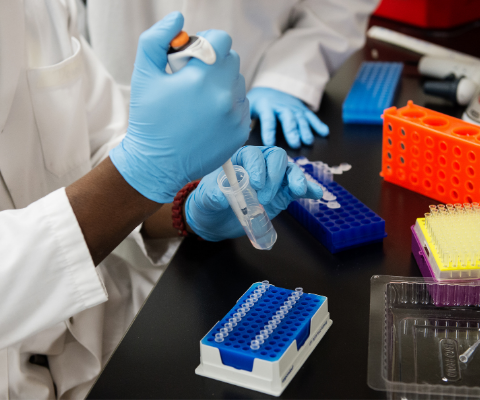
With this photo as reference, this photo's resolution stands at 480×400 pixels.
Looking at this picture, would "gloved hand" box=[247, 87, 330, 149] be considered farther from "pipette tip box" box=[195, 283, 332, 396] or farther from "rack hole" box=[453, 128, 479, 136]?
"pipette tip box" box=[195, 283, 332, 396]

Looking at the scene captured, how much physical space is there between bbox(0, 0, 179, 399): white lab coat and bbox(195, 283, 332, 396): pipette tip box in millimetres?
261

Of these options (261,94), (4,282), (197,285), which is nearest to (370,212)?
(197,285)

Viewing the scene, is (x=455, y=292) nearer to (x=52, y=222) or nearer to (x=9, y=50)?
(x=52, y=222)

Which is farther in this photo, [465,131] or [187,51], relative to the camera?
[465,131]

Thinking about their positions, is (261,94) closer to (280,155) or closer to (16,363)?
(280,155)

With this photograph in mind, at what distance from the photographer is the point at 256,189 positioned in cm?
104

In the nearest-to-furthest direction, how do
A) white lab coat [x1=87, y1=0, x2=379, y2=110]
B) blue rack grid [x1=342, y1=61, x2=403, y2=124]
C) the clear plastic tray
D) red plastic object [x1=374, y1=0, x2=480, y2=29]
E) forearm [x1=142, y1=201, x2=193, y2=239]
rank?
the clear plastic tray, forearm [x1=142, y1=201, x2=193, y2=239], blue rack grid [x1=342, y1=61, x2=403, y2=124], white lab coat [x1=87, y1=0, x2=379, y2=110], red plastic object [x1=374, y1=0, x2=480, y2=29]

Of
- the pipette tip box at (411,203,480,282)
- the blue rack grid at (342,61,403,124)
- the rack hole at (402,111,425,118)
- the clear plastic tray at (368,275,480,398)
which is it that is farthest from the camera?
the blue rack grid at (342,61,403,124)

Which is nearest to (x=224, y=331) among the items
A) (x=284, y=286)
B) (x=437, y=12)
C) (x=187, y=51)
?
(x=284, y=286)

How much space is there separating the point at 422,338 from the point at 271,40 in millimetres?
1508

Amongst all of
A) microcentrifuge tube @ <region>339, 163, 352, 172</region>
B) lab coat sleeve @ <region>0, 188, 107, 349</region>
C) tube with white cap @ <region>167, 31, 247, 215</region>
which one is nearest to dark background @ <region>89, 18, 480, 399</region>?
microcentrifuge tube @ <region>339, 163, 352, 172</region>

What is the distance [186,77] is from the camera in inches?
32.5

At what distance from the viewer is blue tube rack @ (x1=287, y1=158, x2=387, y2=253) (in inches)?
41.3

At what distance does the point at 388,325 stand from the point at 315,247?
0.27m
